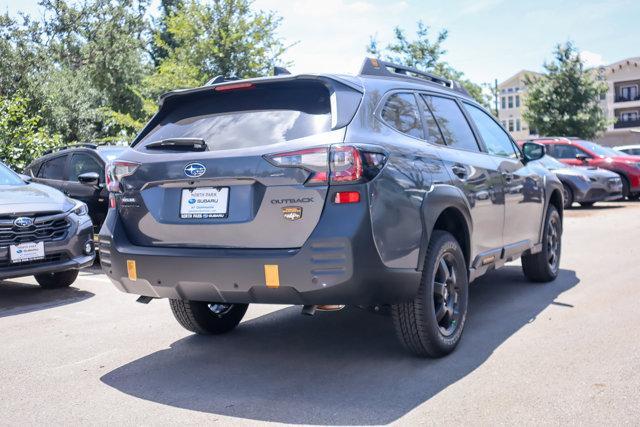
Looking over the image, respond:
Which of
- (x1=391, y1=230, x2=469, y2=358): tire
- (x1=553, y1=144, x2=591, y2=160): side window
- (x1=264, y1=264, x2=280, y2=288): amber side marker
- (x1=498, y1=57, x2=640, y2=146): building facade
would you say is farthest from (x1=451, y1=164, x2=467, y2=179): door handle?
(x1=498, y1=57, x2=640, y2=146): building facade

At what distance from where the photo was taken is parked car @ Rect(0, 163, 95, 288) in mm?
6926

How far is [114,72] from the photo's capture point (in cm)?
4312

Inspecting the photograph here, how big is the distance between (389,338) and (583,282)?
2.98 metres

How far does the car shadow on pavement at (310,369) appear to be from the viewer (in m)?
3.76

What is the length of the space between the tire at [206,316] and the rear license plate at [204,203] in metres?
1.19

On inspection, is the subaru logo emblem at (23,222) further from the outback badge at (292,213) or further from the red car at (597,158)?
the red car at (597,158)

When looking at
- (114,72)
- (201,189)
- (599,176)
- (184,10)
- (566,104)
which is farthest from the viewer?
(114,72)

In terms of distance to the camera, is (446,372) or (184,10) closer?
(446,372)

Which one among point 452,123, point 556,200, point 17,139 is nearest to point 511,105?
point 17,139

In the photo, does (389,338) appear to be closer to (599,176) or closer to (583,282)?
(583,282)

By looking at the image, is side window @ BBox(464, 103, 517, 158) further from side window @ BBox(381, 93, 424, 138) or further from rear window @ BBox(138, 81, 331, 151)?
rear window @ BBox(138, 81, 331, 151)

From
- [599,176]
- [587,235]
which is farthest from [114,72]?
[587,235]

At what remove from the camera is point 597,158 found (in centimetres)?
1844

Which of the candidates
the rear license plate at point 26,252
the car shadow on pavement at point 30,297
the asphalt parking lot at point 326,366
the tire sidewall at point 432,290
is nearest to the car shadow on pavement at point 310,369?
the asphalt parking lot at point 326,366
